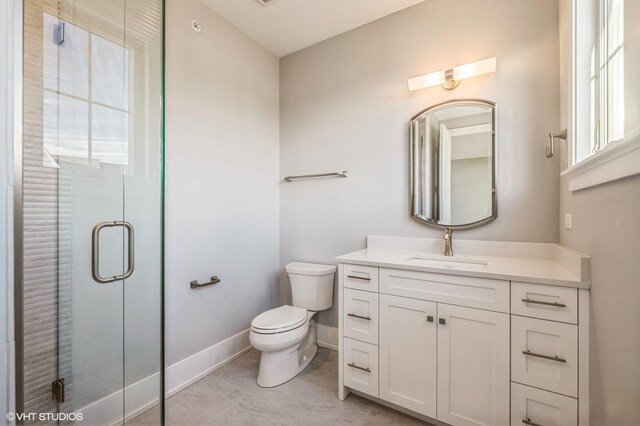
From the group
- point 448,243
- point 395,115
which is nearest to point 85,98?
point 395,115

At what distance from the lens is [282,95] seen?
2701 millimetres

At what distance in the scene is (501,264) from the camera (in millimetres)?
1511

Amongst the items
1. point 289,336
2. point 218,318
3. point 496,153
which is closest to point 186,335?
point 218,318

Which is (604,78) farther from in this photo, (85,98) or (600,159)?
(85,98)

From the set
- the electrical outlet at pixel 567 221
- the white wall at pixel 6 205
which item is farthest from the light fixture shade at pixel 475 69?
the white wall at pixel 6 205

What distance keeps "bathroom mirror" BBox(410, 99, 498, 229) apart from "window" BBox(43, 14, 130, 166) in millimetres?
1789

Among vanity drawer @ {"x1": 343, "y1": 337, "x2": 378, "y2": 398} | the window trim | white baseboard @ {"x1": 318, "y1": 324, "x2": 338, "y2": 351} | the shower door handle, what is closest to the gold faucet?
the window trim

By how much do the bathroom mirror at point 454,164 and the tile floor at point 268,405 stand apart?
1.28 m

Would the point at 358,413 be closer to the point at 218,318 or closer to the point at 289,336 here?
the point at 289,336

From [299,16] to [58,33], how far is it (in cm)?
154

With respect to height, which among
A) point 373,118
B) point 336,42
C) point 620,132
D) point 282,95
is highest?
point 336,42

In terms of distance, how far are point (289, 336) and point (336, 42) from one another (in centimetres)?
241

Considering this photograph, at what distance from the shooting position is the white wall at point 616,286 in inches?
28.5

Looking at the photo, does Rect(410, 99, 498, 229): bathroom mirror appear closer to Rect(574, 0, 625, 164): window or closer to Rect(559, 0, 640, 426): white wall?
Rect(574, 0, 625, 164): window
